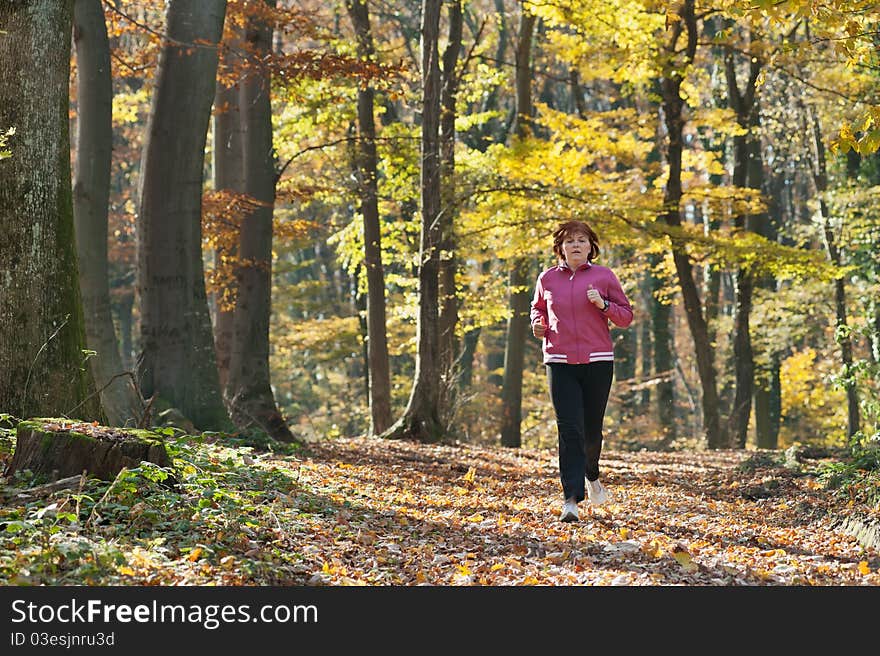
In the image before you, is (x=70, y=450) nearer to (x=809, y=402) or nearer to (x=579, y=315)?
(x=579, y=315)

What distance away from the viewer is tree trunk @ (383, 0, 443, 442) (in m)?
14.5

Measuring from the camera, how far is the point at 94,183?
37.5ft

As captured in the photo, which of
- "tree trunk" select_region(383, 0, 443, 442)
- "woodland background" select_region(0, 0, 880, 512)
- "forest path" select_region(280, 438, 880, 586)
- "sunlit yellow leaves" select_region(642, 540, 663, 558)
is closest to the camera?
"forest path" select_region(280, 438, 880, 586)

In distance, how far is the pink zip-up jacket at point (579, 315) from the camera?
7.14 m

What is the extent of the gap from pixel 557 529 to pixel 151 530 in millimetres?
2901

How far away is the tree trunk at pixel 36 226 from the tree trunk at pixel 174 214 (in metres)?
3.48

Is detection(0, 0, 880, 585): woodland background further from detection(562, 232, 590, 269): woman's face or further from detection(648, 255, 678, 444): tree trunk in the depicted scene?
detection(562, 232, 590, 269): woman's face

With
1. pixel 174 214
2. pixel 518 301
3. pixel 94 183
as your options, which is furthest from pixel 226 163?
pixel 518 301

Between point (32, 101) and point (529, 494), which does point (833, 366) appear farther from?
point (32, 101)

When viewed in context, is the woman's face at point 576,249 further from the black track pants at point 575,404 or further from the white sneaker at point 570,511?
the white sneaker at point 570,511

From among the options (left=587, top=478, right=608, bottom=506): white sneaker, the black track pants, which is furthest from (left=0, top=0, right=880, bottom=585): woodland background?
the black track pants

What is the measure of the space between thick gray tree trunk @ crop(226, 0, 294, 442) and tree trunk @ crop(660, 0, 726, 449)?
6834 mm

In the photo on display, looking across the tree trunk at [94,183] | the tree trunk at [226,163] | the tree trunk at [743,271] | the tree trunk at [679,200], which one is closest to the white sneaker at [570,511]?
the tree trunk at [94,183]

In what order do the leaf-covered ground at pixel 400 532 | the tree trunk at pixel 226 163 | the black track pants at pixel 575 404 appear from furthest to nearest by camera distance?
the tree trunk at pixel 226 163 < the black track pants at pixel 575 404 < the leaf-covered ground at pixel 400 532
